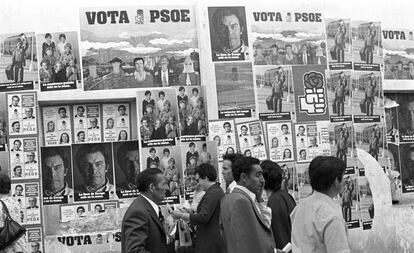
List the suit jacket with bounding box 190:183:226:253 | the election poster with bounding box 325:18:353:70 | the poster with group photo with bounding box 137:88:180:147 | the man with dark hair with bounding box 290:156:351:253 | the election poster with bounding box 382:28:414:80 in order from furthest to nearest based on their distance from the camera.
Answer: the election poster with bounding box 382:28:414:80 → the election poster with bounding box 325:18:353:70 → the poster with group photo with bounding box 137:88:180:147 → the suit jacket with bounding box 190:183:226:253 → the man with dark hair with bounding box 290:156:351:253

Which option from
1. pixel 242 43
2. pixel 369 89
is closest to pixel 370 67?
pixel 369 89

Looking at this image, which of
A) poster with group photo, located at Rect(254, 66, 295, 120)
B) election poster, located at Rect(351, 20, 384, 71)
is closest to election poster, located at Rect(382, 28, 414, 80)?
election poster, located at Rect(351, 20, 384, 71)

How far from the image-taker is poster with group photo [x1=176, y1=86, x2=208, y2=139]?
26.5 feet

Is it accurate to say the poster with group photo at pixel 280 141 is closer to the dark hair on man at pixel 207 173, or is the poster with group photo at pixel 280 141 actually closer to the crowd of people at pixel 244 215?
the crowd of people at pixel 244 215

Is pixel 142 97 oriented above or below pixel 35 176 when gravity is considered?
above

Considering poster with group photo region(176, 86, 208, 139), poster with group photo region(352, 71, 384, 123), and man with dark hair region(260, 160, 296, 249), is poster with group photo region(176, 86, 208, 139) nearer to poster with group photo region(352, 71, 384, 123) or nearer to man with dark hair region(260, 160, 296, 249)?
poster with group photo region(352, 71, 384, 123)

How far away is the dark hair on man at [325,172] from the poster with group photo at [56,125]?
14.1 feet

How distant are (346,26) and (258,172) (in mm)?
4349

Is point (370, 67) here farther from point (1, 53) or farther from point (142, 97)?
point (1, 53)

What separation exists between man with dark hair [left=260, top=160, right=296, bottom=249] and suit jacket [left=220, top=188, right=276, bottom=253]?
97 centimetres

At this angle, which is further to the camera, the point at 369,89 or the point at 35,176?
the point at 369,89

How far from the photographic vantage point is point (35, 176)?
25.0 ft

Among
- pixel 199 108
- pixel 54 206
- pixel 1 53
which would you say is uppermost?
pixel 1 53

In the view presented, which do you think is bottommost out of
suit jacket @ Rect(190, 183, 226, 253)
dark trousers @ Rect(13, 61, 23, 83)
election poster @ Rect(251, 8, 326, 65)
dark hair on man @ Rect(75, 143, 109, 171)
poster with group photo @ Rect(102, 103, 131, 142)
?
suit jacket @ Rect(190, 183, 226, 253)
